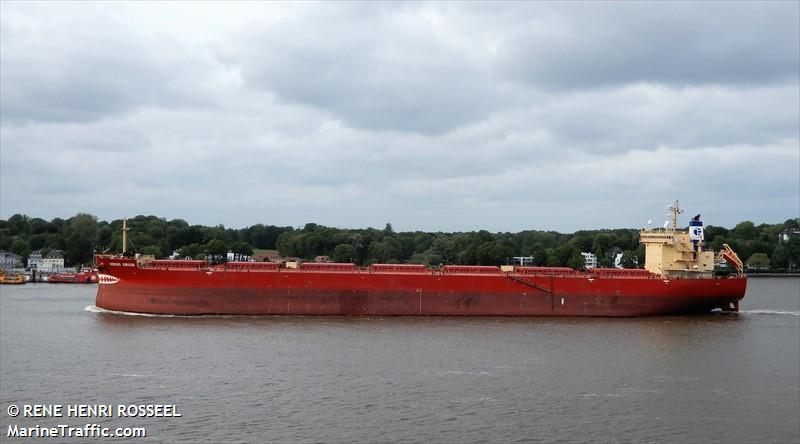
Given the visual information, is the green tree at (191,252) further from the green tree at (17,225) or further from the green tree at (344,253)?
the green tree at (17,225)

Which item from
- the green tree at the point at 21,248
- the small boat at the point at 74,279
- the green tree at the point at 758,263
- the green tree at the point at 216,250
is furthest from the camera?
the green tree at the point at 21,248

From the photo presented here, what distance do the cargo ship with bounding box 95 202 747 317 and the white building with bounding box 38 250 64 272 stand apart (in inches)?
2948

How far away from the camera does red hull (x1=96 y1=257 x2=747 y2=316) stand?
37.2 m

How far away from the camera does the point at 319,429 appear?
18391 millimetres

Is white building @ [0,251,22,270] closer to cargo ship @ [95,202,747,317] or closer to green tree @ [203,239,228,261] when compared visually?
green tree @ [203,239,228,261]

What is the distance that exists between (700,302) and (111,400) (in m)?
30.7

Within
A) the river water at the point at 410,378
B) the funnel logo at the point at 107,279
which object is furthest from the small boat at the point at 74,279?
the river water at the point at 410,378

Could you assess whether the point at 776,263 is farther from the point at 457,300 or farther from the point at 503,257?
the point at 457,300

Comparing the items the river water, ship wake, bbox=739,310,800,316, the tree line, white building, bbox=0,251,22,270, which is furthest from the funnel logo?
white building, bbox=0,251,22,270

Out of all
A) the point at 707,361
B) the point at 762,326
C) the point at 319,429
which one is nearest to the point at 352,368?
the point at 319,429

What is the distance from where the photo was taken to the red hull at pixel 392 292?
37.2m

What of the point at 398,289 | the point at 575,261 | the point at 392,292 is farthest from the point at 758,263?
the point at 392,292

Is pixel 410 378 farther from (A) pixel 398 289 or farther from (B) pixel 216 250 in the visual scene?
(B) pixel 216 250

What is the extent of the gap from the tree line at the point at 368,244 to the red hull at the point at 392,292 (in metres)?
56.6
